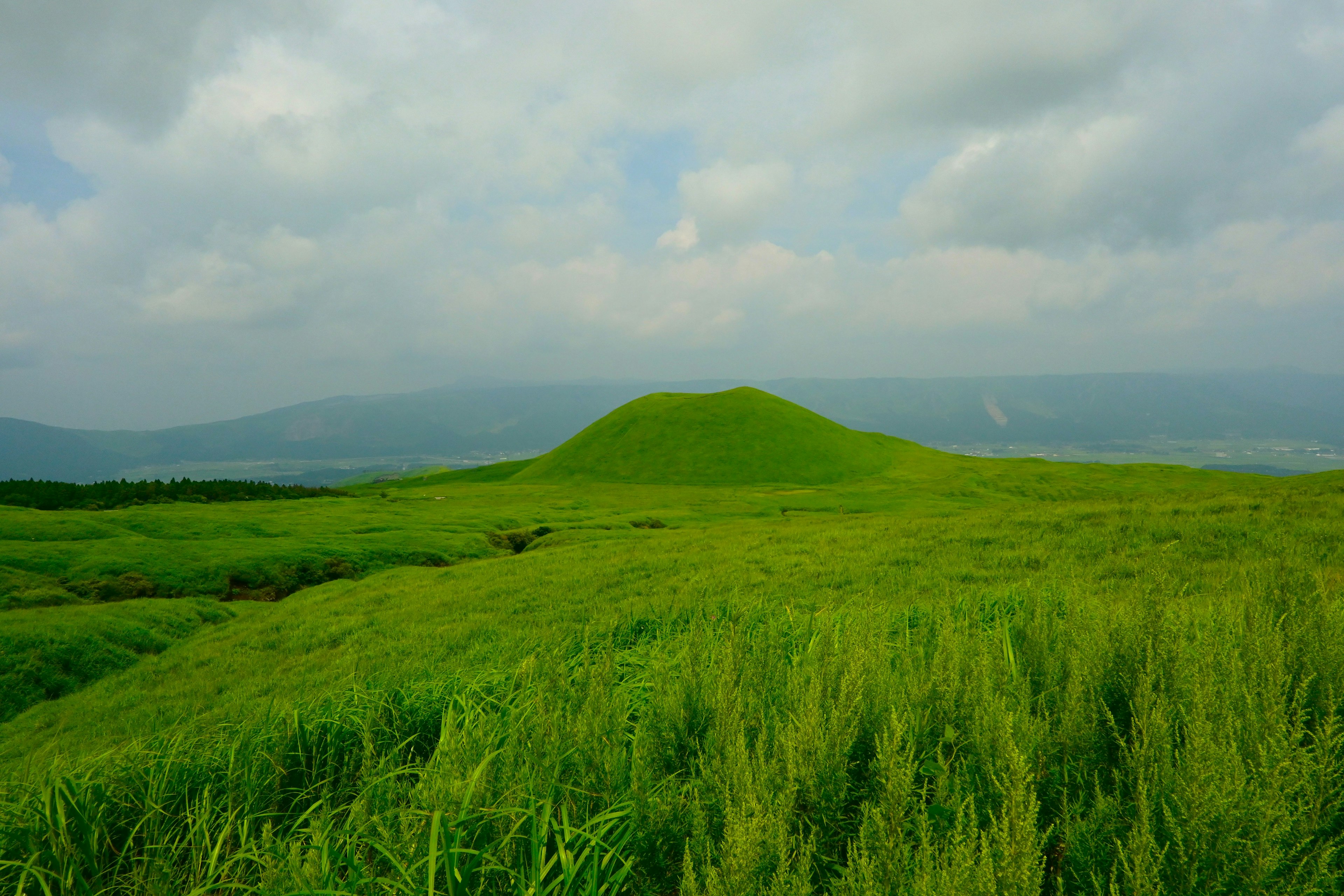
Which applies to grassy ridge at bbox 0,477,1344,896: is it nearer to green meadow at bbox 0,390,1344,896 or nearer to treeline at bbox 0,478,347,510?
green meadow at bbox 0,390,1344,896

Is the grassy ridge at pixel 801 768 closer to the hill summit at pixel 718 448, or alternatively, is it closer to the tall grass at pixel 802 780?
the tall grass at pixel 802 780

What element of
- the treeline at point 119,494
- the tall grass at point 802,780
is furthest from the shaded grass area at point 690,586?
the treeline at point 119,494

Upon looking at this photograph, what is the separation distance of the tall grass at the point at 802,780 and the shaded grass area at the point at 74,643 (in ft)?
46.4

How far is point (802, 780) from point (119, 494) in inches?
2654

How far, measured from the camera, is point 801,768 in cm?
386

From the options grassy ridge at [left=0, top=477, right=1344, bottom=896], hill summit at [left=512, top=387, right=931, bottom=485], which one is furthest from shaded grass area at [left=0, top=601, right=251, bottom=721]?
hill summit at [left=512, top=387, right=931, bottom=485]

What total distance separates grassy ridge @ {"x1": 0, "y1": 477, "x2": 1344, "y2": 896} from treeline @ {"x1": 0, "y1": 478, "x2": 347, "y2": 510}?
176ft

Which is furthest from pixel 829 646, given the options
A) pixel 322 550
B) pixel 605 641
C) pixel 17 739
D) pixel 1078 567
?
pixel 322 550

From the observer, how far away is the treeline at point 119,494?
47.2 m

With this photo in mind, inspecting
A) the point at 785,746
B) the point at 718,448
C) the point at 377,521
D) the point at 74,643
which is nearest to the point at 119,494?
the point at 377,521

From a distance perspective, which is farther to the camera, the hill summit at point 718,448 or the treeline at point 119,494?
the hill summit at point 718,448

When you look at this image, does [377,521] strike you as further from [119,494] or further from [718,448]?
[718,448]

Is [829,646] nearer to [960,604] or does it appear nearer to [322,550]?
[960,604]

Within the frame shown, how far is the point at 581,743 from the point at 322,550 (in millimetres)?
34328
